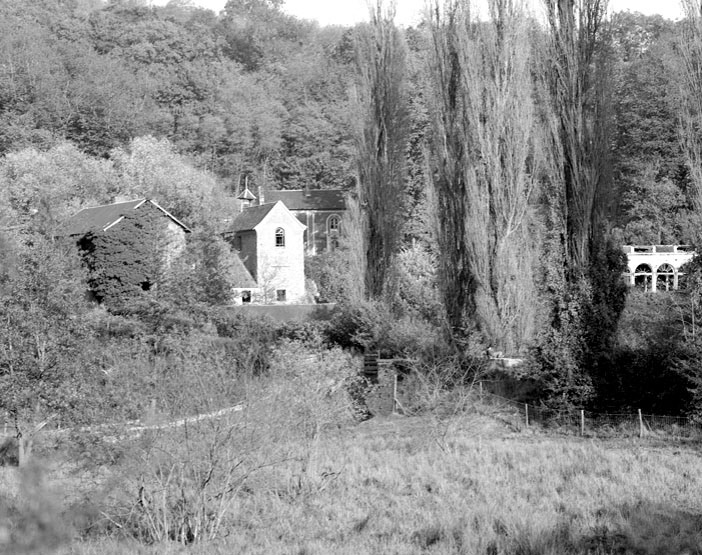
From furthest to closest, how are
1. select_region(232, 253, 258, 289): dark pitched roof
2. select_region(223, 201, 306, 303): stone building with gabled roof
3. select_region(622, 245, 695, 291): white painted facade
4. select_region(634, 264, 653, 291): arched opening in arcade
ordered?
select_region(223, 201, 306, 303): stone building with gabled roof
select_region(634, 264, 653, 291): arched opening in arcade
select_region(622, 245, 695, 291): white painted facade
select_region(232, 253, 258, 289): dark pitched roof

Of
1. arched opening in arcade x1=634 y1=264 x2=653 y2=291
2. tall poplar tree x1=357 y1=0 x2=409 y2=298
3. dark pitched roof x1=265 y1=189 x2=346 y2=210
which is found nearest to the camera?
tall poplar tree x1=357 y1=0 x2=409 y2=298

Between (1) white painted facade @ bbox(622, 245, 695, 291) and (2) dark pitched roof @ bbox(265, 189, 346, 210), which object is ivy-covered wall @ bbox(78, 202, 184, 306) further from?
(2) dark pitched roof @ bbox(265, 189, 346, 210)

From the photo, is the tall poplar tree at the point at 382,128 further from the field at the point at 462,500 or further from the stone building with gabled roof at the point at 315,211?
the stone building with gabled roof at the point at 315,211

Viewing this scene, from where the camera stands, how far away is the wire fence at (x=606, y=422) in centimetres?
1656

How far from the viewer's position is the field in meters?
9.94

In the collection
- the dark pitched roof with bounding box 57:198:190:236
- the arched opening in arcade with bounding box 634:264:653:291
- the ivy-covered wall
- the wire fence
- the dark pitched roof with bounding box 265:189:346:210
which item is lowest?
the wire fence

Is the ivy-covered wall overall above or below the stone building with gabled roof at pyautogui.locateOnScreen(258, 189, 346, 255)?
below

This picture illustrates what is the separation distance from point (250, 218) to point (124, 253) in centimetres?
1396

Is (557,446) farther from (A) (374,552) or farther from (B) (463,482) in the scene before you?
(A) (374,552)

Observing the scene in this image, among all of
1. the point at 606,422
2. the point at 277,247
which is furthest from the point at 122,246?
the point at 606,422

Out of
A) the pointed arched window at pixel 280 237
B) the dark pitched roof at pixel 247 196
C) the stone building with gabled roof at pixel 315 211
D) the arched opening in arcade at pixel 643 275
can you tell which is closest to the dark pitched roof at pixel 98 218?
the pointed arched window at pixel 280 237

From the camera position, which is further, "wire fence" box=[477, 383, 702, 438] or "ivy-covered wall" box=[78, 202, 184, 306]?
"ivy-covered wall" box=[78, 202, 184, 306]

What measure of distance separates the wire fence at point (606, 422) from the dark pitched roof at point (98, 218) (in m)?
20.2

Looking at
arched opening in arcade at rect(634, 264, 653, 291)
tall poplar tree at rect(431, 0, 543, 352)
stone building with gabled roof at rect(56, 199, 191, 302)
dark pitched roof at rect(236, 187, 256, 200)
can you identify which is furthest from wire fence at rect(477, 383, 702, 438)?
dark pitched roof at rect(236, 187, 256, 200)
